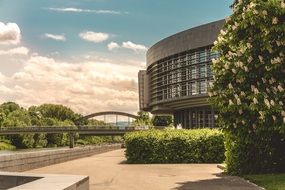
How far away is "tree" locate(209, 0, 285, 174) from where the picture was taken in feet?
49.8

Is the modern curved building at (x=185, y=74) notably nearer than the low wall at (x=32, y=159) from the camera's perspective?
No

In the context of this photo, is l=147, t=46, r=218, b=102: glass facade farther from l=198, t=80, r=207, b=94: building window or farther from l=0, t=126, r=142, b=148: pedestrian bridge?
l=0, t=126, r=142, b=148: pedestrian bridge

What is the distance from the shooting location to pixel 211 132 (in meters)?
27.8

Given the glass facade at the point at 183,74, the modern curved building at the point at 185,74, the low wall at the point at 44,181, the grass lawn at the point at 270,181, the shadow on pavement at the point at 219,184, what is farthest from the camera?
the glass facade at the point at 183,74

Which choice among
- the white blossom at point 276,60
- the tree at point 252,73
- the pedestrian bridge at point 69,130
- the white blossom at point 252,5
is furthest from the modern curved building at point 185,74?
the white blossom at point 276,60

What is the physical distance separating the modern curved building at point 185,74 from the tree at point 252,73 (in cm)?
5806

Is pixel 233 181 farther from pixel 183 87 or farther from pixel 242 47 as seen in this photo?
pixel 183 87

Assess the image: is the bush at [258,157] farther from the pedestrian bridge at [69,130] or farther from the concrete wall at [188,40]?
the pedestrian bridge at [69,130]

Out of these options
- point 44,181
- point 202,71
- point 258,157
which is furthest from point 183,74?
point 44,181

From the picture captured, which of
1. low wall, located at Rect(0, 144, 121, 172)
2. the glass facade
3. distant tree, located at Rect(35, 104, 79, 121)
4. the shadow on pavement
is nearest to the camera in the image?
the shadow on pavement

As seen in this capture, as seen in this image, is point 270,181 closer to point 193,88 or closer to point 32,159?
point 32,159

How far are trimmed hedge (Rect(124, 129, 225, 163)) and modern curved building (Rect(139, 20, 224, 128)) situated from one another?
47726mm

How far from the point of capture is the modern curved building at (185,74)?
80.9 m

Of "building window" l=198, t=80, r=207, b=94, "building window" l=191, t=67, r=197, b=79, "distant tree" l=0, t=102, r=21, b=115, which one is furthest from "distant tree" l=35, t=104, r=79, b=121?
"building window" l=198, t=80, r=207, b=94
